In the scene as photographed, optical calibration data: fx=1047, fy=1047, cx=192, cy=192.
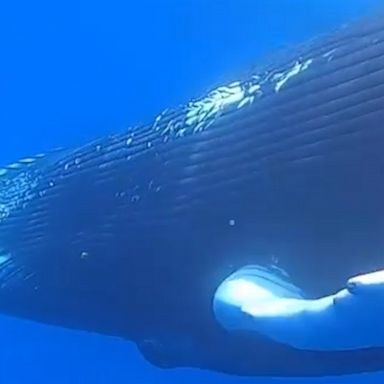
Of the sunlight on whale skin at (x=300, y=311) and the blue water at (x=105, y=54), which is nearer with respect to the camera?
the sunlight on whale skin at (x=300, y=311)

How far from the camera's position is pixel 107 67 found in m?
6.48

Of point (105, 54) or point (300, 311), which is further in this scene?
point (105, 54)

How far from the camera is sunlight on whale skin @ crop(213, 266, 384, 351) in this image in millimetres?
2654

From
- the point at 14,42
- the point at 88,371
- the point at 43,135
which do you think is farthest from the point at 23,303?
the point at 88,371

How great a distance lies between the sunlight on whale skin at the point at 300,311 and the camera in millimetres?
2654

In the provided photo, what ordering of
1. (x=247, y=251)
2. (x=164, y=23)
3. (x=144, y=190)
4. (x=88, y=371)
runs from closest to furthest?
(x=247, y=251)
(x=144, y=190)
(x=164, y=23)
(x=88, y=371)

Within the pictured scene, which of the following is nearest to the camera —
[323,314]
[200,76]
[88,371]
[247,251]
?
[323,314]

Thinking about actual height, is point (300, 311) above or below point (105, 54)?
below

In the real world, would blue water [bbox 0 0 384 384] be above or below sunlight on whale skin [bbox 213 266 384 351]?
above

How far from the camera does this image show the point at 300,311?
2908 mm

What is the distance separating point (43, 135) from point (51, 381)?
219 centimetres

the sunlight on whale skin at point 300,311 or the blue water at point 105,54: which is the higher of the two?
the blue water at point 105,54

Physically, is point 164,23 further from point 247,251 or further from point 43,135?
point 247,251

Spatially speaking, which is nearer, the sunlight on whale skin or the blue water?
the sunlight on whale skin
